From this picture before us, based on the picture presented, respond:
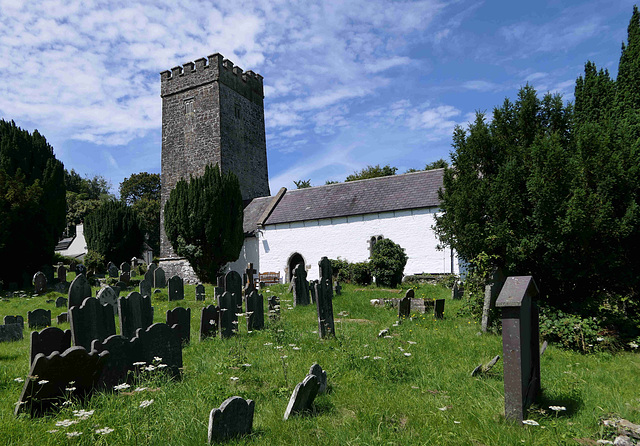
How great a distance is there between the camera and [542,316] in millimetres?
7270

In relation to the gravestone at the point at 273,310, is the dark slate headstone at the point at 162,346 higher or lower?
higher

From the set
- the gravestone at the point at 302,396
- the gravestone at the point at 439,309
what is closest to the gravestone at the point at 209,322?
the gravestone at the point at 302,396

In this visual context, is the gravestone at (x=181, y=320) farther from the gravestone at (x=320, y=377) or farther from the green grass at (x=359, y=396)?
the gravestone at (x=320, y=377)

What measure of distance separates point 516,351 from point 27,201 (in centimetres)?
2048

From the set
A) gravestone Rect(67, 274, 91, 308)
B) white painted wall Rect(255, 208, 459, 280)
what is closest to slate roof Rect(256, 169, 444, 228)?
white painted wall Rect(255, 208, 459, 280)

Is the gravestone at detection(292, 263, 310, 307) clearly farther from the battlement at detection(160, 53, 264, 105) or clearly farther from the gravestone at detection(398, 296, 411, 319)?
the battlement at detection(160, 53, 264, 105)

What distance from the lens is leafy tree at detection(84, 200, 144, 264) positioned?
28.7 m

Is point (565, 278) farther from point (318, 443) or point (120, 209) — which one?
point (120, 209)

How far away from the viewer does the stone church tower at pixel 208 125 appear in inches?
1070

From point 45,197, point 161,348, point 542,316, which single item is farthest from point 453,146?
point 45,197

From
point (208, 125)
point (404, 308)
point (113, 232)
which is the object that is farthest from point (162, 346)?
point (113, 232)

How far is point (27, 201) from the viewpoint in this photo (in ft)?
60.1

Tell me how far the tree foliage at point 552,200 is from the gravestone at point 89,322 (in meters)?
6.42

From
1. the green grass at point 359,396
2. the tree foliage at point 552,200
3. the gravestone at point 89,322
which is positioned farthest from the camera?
the tree foliage at point 552,200
